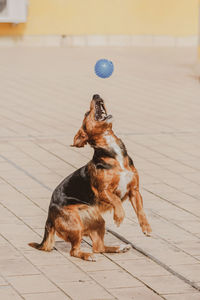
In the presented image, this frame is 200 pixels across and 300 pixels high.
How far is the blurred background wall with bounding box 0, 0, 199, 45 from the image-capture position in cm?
2138

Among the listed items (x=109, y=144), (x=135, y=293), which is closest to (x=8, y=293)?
(x=135, y=293)

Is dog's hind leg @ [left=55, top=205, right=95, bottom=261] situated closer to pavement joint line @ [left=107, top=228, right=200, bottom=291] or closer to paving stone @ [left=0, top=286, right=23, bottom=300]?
pavement joint line @ [left=107, top=228, right=200, bottom=291]

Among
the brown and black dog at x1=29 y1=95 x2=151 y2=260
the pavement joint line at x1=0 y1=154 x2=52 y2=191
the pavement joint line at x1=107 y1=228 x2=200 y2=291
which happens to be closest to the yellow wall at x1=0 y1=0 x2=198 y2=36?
the pavement joint line at x1=0 y1=154 x2=52 y2=191

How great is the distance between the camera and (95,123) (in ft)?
18.0

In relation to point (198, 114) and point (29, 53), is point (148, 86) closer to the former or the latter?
point (198, 114)

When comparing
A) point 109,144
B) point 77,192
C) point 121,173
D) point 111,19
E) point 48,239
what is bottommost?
point 48,239

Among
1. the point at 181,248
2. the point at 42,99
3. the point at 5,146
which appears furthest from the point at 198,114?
the point at 181,248

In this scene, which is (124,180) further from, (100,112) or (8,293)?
(8,293)

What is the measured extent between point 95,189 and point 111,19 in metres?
16.8

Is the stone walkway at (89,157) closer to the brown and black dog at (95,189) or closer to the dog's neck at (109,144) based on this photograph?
the brown and black dog at (95,189)

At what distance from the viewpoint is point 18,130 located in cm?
1076

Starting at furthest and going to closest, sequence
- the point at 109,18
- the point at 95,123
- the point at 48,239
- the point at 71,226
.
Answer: the point at 109,18 < the point at 48,239 < the point at 71,226 < the point at 95,123

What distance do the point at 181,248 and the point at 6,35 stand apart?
51.6ft

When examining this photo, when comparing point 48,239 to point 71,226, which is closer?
point 71,226
